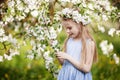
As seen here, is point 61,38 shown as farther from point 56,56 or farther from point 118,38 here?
point 118,38

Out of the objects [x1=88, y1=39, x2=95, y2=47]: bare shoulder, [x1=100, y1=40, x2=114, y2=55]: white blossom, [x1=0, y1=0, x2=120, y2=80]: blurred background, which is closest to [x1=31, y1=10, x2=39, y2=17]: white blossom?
[x1=0, y1=0, x2=120, y2=80]: blurred background

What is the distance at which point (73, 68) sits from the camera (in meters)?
4.92

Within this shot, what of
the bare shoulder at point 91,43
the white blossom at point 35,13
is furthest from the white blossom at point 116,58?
the white blossom at point 35,13

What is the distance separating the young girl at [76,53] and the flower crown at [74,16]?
3 cm

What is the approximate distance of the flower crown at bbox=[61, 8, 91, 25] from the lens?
15.8ft

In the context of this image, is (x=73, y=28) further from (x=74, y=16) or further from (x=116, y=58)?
(x=116, y=58)

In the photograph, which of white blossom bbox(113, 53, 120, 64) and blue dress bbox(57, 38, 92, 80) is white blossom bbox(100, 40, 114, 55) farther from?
blue dress bbox(57, 38, 92, 80)

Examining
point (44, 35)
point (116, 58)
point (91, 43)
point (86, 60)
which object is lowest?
point (116, 58)

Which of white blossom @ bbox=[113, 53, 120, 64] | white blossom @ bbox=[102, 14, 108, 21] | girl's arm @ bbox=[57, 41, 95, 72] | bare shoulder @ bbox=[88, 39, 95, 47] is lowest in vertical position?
white blossom @ bbox=[113, 53, 120, 64]

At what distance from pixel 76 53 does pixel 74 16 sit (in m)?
0.36

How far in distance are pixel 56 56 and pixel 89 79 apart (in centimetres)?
41

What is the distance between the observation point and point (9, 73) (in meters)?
5.64

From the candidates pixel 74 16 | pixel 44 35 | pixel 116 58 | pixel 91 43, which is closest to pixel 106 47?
pixel 116 58

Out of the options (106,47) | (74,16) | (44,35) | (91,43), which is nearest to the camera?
(44,35)
